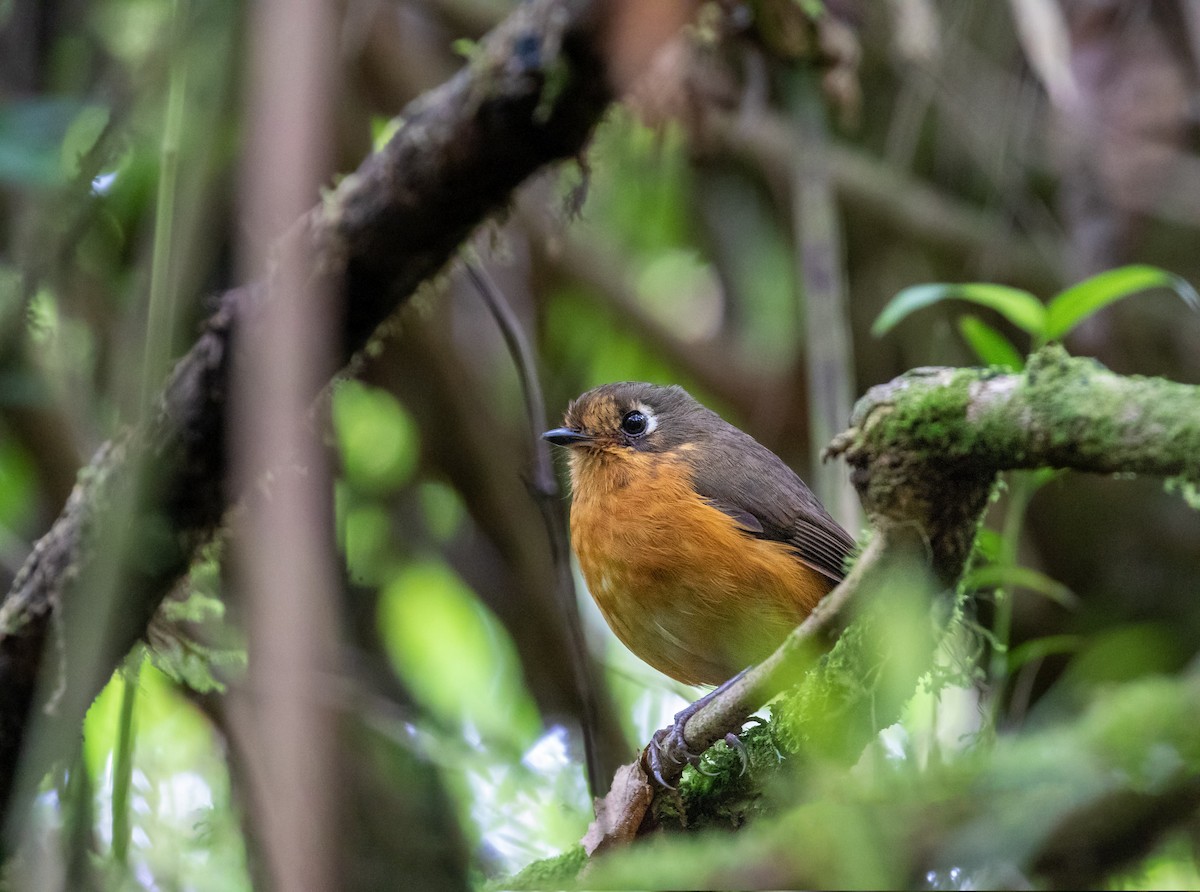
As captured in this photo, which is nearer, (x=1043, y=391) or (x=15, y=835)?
(x=1043, y=391)

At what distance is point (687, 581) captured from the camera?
3.13m

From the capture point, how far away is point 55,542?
9.79 ft

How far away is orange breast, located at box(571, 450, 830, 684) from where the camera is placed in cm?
313

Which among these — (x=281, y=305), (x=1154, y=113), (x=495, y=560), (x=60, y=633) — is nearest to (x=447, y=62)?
(x=495, y=560)

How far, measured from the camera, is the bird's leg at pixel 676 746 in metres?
2.45

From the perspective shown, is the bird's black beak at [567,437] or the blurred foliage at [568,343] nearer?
the blurred foliage at [568,343]

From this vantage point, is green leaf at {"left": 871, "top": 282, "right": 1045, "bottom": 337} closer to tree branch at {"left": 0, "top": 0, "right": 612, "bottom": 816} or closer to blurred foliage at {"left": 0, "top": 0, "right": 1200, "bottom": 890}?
blurred foliage at {"left": 0, "top": 0, "right": 1200, "bottom": 890}

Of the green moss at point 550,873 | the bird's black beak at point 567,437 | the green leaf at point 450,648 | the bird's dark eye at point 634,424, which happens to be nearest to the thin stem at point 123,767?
the green moss at point 550,873

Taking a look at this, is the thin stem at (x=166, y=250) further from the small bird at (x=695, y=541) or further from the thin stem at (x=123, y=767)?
the small bird at (x=695, y=541)

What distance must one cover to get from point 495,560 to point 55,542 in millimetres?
2239

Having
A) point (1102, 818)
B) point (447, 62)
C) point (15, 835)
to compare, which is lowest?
point (1102, 818)

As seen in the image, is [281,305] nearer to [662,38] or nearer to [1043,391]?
[1043,391]

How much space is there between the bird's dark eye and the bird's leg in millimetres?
1327

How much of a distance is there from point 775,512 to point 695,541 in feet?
1.04
